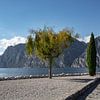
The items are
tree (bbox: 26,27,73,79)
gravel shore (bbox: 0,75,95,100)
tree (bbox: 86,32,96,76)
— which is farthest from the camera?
tree (bbox: 86,32,96,76)

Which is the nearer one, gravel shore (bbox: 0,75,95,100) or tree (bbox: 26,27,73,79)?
gravel shore (bbox: 0,75,95,100)

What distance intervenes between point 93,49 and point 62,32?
38.9 ft

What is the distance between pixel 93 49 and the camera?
169 feet

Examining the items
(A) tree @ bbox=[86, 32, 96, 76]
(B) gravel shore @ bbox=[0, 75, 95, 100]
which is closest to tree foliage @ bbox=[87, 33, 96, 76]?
(A) tree @ bbox=[86, 32, 96, 76]

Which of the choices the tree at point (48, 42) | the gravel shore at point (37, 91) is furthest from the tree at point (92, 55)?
the gravel shore at point (37, 91)

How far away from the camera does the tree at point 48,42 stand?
40.8m

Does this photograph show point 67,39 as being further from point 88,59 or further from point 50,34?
point 88,59

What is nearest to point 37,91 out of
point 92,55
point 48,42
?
point 48,42

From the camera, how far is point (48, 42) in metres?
40.9

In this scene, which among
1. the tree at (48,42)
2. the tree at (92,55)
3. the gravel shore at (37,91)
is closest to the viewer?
the gravel shore at (37,91)

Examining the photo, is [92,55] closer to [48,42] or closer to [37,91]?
[48,42]

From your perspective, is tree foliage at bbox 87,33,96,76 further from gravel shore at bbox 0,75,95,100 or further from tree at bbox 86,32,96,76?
gravel shore at bbox 0,75,95,100

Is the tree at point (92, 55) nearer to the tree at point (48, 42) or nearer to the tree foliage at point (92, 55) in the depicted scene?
the tree foliage at point (92, 55)

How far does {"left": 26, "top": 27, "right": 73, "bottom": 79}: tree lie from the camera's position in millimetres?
40844
